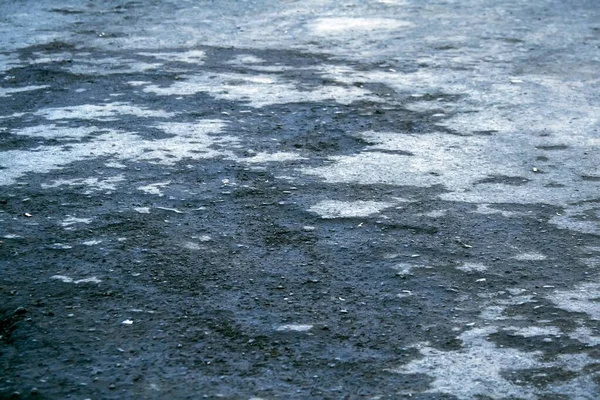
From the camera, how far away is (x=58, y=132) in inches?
180

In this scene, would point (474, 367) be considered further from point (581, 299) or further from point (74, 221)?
point (74, 221)

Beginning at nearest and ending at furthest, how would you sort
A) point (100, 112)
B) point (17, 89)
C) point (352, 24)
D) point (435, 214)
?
point (435, 214) → point (100, 112) → point (17, 89) → point (352, 24)

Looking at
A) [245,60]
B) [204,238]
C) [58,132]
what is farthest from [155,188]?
[245,60]

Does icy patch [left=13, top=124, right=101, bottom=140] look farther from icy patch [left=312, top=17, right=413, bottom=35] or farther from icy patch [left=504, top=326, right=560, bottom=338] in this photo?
icy patch [left=312, top=17, right=413, bottom=35]

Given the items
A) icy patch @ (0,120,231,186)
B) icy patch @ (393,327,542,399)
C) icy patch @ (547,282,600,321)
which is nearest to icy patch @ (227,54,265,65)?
icy patch @ (0,120,231,186)

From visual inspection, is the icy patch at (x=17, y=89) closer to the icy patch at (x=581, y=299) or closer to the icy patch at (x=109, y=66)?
the icy patch at (x=109, y=66)

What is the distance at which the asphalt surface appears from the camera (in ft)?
8.57

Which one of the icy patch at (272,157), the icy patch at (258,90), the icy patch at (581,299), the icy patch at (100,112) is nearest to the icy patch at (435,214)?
the icy patch at (581,299)

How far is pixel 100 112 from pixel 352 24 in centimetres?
287

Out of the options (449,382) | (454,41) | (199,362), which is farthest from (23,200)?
(454,41)

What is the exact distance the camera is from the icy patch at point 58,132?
4.53 meters

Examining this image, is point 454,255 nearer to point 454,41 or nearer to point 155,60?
point 155,60

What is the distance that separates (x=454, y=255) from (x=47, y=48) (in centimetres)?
393

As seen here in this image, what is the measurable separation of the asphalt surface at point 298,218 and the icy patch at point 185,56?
34 millimetres
